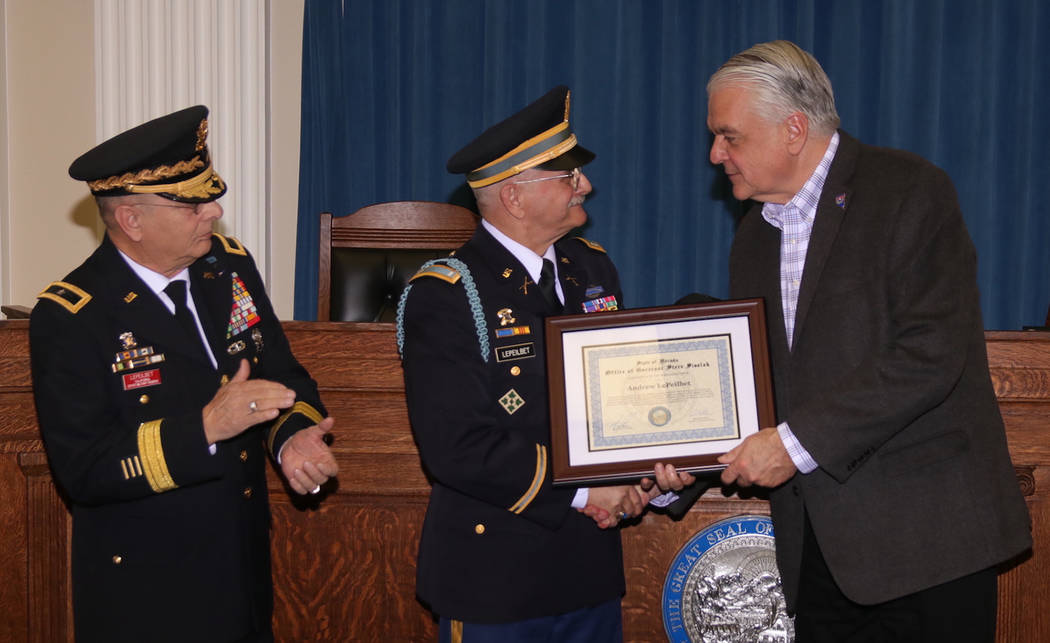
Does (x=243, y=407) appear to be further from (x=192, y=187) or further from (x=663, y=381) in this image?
(x=663, y=381)

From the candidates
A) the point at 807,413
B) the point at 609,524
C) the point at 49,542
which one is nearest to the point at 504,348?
the point at 609,524

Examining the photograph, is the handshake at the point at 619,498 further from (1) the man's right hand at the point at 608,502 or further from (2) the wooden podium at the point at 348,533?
(2) the wooden podium at the point at 348,533

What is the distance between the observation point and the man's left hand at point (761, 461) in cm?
185

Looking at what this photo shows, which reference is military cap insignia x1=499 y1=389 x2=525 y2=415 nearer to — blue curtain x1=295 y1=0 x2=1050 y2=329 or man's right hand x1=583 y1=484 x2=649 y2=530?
man's right hand x1=583 y1=484 x2=649 y2=530

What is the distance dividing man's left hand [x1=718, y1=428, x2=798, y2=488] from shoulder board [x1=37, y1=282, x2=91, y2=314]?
4.33ft

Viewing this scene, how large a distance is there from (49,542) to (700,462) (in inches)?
66.6

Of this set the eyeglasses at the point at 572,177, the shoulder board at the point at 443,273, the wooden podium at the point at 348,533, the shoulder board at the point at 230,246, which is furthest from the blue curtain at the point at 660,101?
Result: the shoulder board at the point at 443,273

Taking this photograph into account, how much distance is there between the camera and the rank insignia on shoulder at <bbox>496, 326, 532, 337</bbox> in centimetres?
194

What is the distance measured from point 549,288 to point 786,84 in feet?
2.13

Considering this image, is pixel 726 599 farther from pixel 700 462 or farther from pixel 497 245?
pixel 497 245

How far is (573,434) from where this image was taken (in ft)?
6.15

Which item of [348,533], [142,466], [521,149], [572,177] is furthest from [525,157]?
[348,533]

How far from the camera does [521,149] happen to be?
6.64 ft

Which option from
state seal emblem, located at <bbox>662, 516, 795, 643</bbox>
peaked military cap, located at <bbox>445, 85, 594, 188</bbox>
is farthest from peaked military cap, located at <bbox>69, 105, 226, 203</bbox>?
state seal emblem, located at <bbox>662, 516, 795, 643</bbox>
